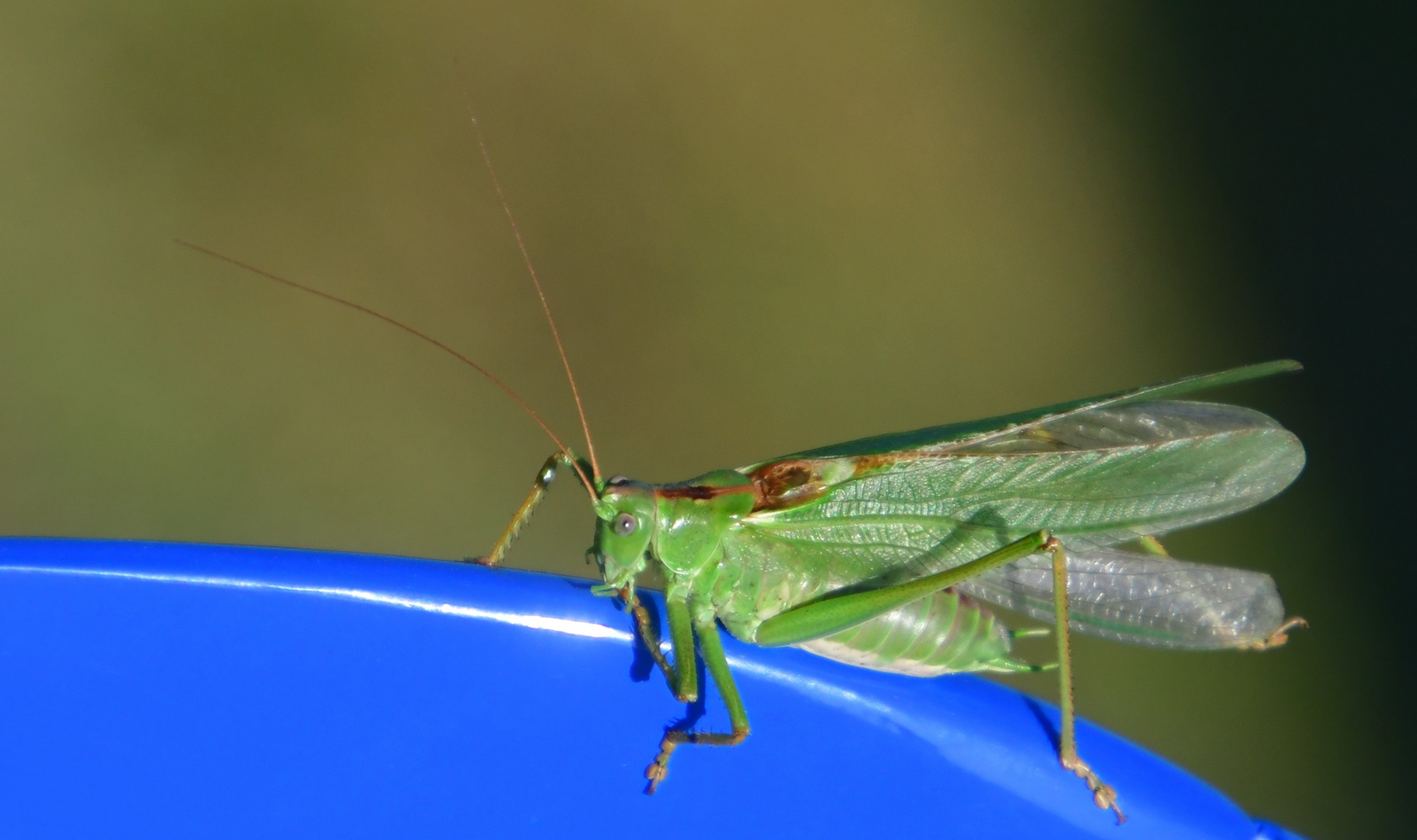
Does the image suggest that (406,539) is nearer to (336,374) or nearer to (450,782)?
(336,374)

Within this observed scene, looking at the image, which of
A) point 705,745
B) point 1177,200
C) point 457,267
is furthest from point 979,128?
point 705,745

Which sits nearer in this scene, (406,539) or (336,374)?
(406,539)

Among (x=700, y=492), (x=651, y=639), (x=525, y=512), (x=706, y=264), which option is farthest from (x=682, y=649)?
(x=706, y=264)

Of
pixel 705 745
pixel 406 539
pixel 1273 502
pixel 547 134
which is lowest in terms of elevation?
pixel 1273 502

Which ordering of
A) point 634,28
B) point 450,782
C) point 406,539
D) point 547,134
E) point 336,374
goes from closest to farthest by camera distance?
point 450,782 < point 406,539 < point 336,374 < point 547,134 < point 634,28

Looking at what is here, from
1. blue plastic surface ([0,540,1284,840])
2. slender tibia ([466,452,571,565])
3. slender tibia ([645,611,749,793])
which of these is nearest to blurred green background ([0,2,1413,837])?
slender tibia ([466,452,571,565])

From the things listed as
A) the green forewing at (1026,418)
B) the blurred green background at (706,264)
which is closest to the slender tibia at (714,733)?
the green forewing at (1026,418)
